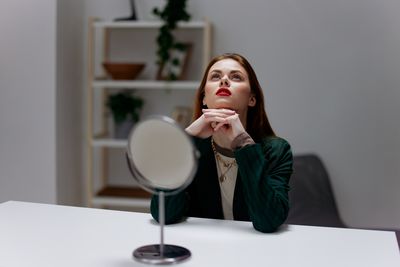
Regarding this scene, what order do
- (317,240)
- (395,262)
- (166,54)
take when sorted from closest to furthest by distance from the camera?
(395,262) < (317,240) < (166,54)

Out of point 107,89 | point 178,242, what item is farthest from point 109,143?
point 178,242

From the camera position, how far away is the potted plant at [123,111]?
318 centimetres

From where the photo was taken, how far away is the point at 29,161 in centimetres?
307

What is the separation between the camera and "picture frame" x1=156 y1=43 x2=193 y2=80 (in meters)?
3.13

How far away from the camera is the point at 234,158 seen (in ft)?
4.78

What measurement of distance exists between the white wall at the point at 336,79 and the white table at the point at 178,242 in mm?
1923

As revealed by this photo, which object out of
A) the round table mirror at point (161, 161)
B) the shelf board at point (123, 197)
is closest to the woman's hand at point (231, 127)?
the round table mirror at point (161, 161)

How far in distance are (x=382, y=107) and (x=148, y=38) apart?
4.83 ft

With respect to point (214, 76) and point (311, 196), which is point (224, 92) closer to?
point (214, 76)

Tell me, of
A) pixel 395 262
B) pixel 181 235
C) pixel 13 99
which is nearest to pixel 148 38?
pixel 13 99

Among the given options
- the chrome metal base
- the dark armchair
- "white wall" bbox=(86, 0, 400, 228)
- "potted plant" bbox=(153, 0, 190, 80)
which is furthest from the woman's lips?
"white wall" bbox=(86, 0, 400, 228)

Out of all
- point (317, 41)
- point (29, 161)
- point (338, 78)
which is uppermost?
point (317, 41)

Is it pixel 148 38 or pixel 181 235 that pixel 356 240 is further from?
pixel 148 38

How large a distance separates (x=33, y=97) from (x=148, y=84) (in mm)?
662
